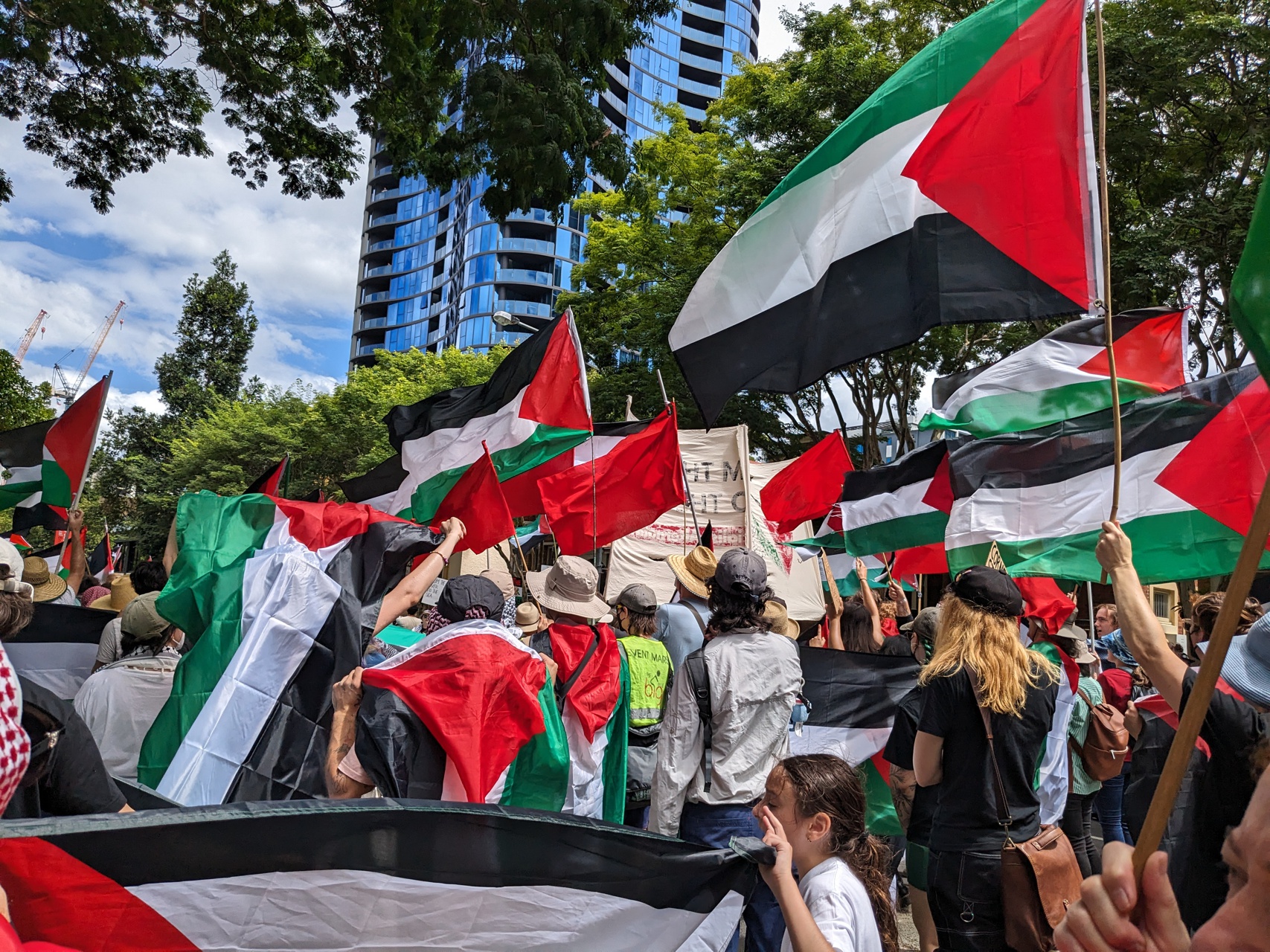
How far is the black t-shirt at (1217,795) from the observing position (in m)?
2.43

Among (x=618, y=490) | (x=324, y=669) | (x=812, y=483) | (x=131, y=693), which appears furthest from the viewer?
(x=812, y=483)

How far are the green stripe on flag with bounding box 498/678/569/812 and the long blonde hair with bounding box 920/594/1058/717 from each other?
1.35 m

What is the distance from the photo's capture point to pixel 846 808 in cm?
267

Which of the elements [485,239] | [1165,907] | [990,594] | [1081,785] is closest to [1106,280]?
[990,594]

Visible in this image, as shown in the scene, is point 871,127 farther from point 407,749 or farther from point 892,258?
point 407,749

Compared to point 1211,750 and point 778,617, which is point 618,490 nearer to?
point 778,617

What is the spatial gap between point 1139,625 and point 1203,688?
1564 millimetres

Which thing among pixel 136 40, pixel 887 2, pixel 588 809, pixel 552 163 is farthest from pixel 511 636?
pixel 887 2

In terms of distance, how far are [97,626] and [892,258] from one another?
4826 millimetres

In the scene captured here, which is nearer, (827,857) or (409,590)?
(827,857)

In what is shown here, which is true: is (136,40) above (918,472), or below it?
above

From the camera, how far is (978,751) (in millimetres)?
3328

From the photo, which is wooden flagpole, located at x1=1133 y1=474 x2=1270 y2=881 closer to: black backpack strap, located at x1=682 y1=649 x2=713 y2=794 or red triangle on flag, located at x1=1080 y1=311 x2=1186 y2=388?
black backpack strap, located at x1=682 y1=649 x2=713 y2=794

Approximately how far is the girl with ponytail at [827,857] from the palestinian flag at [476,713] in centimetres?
105
